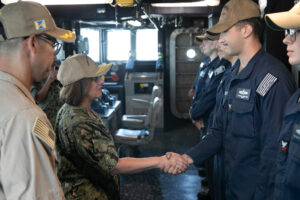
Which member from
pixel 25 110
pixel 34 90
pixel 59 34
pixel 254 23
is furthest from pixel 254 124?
pixel 34 90

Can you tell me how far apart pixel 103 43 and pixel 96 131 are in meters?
7.15

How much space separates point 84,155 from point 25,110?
2.61 feet

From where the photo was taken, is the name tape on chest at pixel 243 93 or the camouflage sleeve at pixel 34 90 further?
the camouflage sleeve at pixel 34 90

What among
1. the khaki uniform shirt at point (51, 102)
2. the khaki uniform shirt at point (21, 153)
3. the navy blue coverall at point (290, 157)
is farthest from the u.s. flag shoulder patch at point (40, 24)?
the khaki uniform shirt at point (51, 102)

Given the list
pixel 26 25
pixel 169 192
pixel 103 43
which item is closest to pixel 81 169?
pixel 26 25

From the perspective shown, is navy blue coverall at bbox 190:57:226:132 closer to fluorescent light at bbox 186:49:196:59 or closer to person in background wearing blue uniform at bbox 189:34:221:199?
person in background wearing blue uniform at bbox 189:34:221:199

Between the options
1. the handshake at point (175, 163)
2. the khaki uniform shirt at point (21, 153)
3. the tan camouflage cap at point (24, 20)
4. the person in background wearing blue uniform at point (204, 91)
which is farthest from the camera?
the person in background wearing blue uniform at point (204, 91)

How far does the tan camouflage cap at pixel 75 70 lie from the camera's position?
1.99m

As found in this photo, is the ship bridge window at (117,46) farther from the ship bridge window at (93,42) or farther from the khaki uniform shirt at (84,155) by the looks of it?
the khaki uniform shirt at (84,155)

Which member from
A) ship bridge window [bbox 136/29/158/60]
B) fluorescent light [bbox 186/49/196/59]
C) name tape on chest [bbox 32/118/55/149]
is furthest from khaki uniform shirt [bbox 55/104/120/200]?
ship bridge window [bbox 136/29/158/60]

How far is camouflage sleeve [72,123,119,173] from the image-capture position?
1.76 metres

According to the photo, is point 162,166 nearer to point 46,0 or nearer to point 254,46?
point 254,46

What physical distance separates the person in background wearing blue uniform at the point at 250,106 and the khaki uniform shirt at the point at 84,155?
2.50 feet

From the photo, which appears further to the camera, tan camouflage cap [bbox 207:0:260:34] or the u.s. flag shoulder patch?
tan camouflage cap [bbox 207:0:260:34]
